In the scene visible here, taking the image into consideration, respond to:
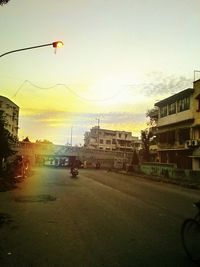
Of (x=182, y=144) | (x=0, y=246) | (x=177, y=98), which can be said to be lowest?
(x=0, y=246)

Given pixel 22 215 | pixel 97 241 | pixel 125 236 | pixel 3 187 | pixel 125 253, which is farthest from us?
pixel 3 187

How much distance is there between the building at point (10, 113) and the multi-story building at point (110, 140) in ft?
138

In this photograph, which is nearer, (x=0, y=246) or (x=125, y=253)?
(x=125, y=253)

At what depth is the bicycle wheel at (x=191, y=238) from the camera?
826cm

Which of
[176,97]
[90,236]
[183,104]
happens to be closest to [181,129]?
[183,104]

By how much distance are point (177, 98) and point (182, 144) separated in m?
6.59

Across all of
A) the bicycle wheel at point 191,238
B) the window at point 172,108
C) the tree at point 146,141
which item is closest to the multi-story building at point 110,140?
the tree at point 146,141

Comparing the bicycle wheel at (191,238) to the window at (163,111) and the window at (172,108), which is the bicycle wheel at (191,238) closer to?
the window at (172,108)

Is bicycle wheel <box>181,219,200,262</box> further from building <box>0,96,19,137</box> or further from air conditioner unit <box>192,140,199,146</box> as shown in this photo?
building <box>0,96,19,137</box>

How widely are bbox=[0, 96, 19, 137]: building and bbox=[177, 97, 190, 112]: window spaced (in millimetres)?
58432

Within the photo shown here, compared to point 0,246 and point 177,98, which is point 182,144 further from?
point 0,246

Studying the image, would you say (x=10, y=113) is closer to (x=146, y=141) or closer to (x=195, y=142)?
(x=146, y=141)

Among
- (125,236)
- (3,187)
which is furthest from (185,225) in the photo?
(3,187)

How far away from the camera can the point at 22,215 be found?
14219 mm
